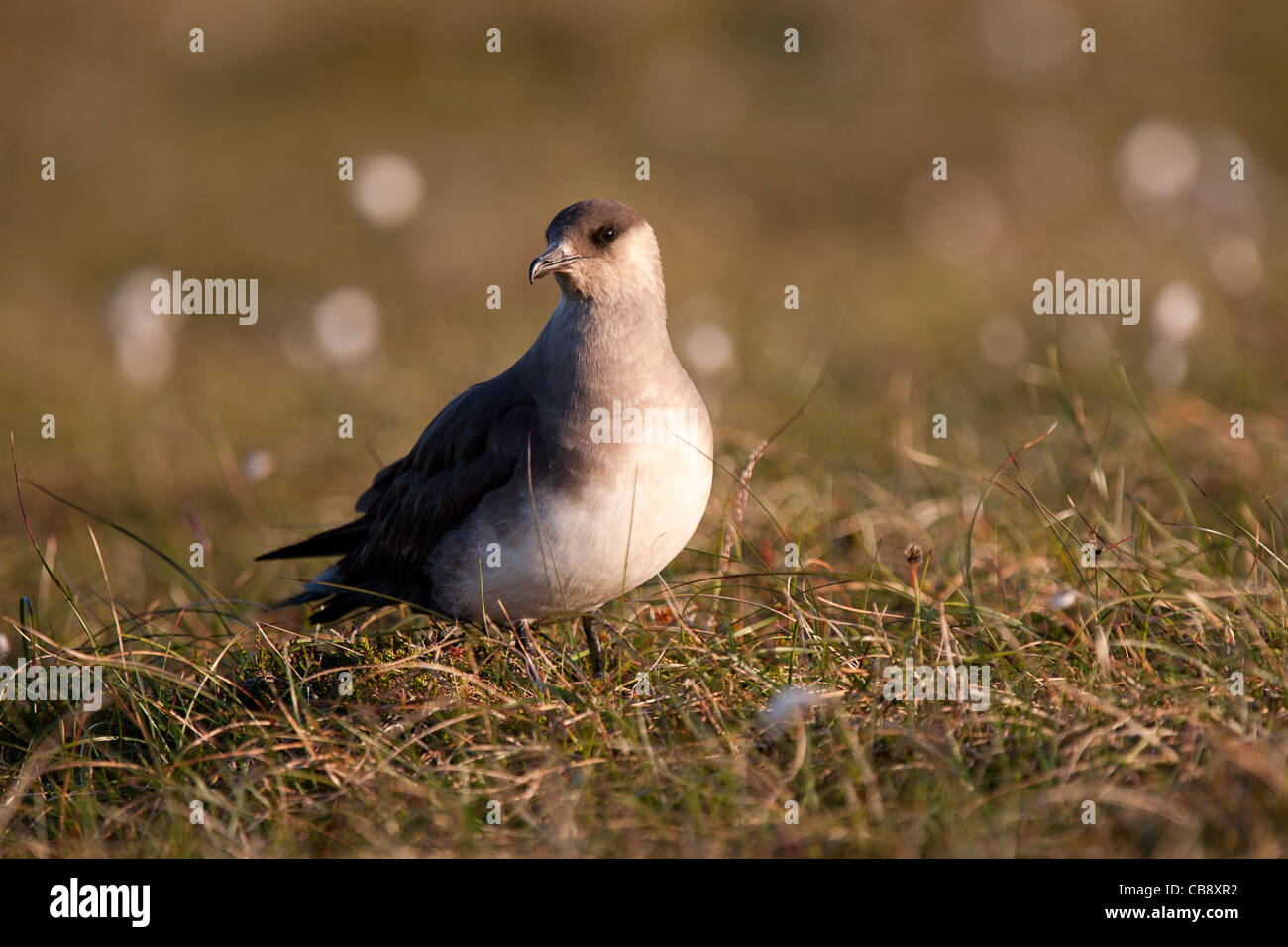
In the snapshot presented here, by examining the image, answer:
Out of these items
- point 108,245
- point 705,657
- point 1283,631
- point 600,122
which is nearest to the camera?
point 1283,631

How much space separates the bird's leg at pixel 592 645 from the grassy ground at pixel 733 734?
51 millimetres

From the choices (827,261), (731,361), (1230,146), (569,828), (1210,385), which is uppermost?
(1230,146)

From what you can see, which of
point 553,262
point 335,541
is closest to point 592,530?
point 553,262

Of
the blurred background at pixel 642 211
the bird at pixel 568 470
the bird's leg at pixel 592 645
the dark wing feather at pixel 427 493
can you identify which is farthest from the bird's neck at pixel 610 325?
the blurred background at pixel 642 211

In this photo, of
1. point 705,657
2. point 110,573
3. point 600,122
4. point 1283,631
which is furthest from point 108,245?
point 1283,631

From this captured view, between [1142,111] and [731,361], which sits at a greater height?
[1142,111]

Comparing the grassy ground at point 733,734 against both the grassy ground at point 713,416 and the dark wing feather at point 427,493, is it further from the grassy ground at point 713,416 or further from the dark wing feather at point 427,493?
the dark wing feather at point 427,493

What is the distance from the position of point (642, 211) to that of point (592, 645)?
28.4ft

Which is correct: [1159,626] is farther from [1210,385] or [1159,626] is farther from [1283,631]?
[1210,385]

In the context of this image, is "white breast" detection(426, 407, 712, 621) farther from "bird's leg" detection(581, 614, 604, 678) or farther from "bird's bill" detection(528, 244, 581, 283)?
"bird's bill" detection(528, 244, 581, 283)

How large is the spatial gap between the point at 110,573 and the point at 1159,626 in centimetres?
457

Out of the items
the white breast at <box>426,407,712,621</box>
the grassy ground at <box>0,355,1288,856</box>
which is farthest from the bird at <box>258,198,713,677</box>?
the grassy ground at <box>0,355,1288,856</box>

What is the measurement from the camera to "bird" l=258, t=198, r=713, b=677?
3.54 meters

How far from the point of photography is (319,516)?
6.08 meters
